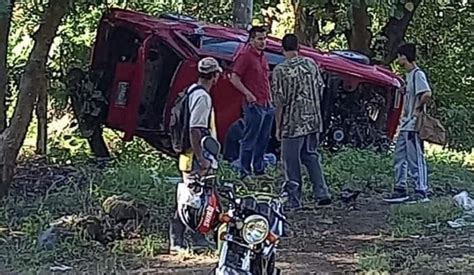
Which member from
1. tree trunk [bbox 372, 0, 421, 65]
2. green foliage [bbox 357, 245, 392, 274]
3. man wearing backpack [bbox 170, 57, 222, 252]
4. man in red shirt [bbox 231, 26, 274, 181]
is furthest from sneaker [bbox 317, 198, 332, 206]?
tree trunk [bbox 372, 0, 421, 65]

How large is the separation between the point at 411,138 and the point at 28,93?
354 centimetres

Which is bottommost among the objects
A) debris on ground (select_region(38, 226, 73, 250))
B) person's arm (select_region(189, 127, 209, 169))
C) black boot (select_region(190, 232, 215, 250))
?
debris on ground (select_region(38, 226, 73, 250))

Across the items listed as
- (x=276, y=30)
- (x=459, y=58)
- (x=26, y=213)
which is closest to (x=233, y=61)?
(x=26, y=213)

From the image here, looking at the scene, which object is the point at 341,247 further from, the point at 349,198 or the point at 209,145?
the point at 349,198

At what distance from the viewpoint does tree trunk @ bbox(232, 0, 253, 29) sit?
11477 mm

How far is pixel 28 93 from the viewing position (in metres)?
9.45

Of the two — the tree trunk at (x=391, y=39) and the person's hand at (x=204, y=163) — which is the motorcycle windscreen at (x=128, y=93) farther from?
the tree trunk at (x=391, y=39)

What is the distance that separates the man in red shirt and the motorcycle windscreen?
134 centimetres

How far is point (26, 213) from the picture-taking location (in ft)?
29.6

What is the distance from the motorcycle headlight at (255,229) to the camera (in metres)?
5.23

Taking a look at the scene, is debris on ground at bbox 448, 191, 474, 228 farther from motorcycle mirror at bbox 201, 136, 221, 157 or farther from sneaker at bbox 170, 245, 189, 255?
motorcycle mirror at bbox 201, 136, 221, 157

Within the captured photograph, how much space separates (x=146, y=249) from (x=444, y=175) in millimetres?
4916

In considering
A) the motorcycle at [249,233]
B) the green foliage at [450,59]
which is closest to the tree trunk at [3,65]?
the motorcycle at [249,233]

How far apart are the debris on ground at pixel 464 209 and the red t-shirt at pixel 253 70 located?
2199 mm
